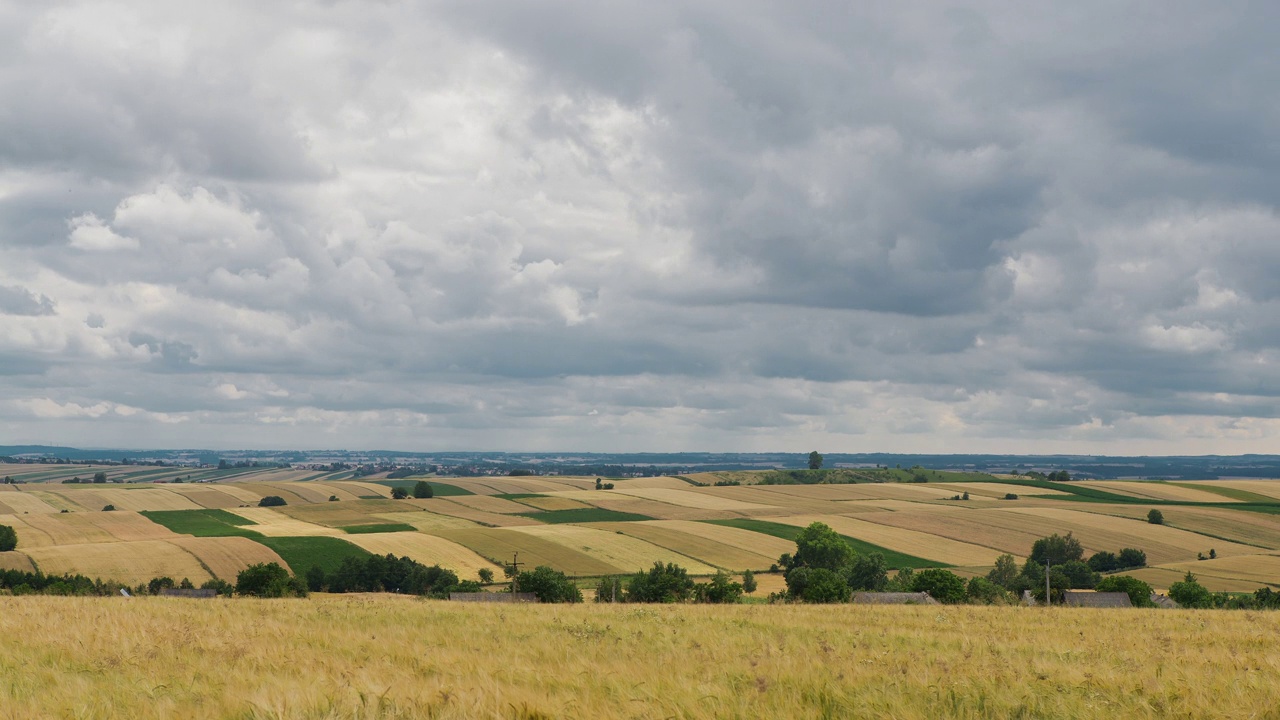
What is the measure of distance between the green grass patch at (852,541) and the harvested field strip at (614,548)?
64.4 feet

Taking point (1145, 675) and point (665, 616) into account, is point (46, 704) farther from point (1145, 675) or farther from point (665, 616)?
point (665, 616)

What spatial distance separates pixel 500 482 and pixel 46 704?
194 m

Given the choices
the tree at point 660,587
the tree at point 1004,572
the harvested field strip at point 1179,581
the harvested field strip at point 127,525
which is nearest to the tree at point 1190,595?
the harvested field strip at point 1179,581

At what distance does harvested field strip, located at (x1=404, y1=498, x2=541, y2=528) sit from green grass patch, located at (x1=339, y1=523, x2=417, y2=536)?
1091 centimetres

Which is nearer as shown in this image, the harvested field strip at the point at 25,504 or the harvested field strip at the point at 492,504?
the harvested field strip at the point at 25,504

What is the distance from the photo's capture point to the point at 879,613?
24.7 m

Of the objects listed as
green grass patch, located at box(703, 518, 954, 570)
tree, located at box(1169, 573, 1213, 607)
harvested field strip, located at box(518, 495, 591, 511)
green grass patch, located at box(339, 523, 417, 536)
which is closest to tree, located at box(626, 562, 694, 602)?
tree, located at box(1169, 573, 1213, 607)

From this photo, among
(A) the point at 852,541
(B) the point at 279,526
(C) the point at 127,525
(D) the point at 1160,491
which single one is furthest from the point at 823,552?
(D) the point at 1160,491

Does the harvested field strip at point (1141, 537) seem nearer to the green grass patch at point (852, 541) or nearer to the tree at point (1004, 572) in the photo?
the tree at point (1004, 572)

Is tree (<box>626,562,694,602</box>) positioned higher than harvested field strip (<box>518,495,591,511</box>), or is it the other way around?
tree (<box>626,562,694,602</box>)

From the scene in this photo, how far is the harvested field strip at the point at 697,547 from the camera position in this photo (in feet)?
304

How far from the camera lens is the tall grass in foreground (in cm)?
823

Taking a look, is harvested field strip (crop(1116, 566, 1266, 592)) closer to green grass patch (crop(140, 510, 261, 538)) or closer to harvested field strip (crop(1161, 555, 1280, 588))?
harvested field strip (crop(1161, 555, 1280, 588))

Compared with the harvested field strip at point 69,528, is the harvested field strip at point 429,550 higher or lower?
lower
